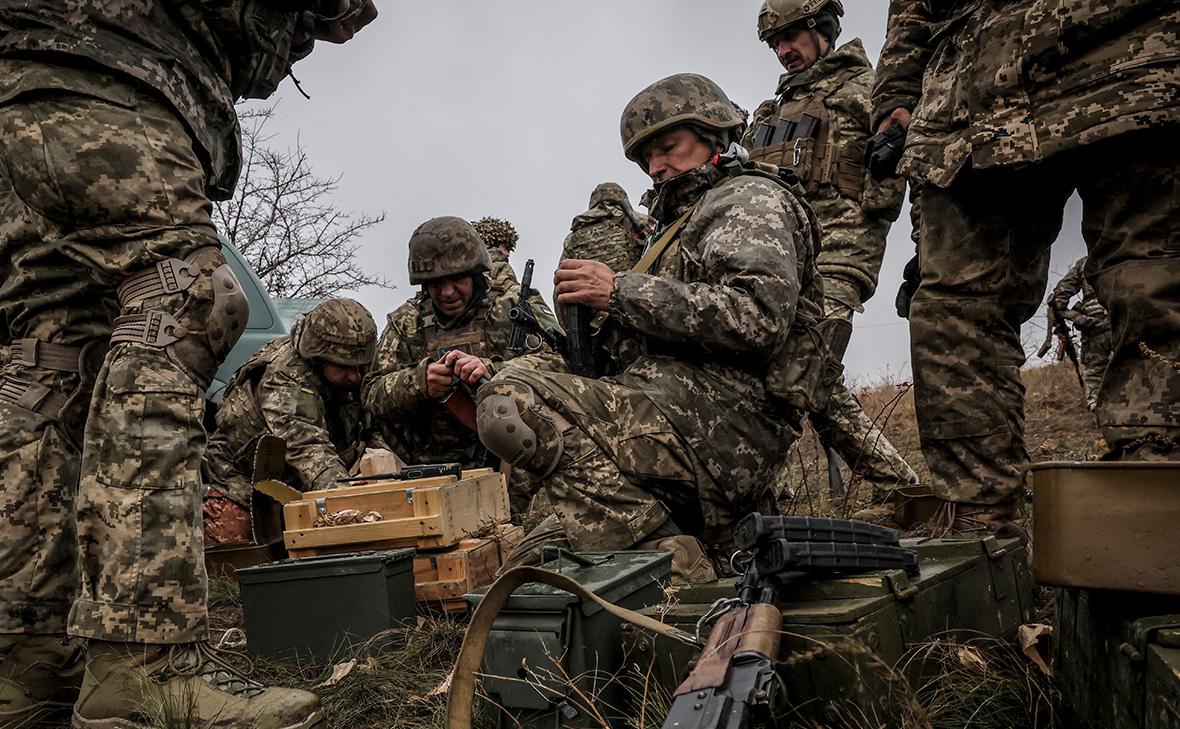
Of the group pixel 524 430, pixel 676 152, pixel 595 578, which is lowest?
pixel 595 578

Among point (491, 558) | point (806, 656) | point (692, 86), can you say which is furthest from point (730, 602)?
point (692, 86)

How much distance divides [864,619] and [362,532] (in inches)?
88.4

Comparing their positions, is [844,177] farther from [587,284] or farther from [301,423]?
[301,423]

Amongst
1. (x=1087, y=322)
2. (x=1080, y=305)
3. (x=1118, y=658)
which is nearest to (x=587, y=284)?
(x=1118, y=658)

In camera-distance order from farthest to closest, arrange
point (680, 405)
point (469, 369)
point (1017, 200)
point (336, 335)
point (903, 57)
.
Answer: point (336, 335), point (469, 369), point (903, 57), point (680, 405), point (1017, 200)

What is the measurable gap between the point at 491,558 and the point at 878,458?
2195 mm

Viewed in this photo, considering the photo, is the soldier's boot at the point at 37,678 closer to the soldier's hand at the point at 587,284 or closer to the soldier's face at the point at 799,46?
the soldier's hand at the point at 587,284

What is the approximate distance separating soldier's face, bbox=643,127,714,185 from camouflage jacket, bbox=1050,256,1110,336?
5.91 metres

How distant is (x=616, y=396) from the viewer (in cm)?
304

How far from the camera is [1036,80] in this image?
2479mm

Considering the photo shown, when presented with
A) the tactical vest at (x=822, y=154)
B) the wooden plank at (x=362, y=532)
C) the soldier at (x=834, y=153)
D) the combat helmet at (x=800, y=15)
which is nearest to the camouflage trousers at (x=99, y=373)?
the wooden plank at (x=362, y=532)

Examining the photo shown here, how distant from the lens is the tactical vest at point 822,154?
17.3ft

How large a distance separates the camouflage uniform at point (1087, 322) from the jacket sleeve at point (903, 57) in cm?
470

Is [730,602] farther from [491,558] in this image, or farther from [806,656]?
[491,558]
